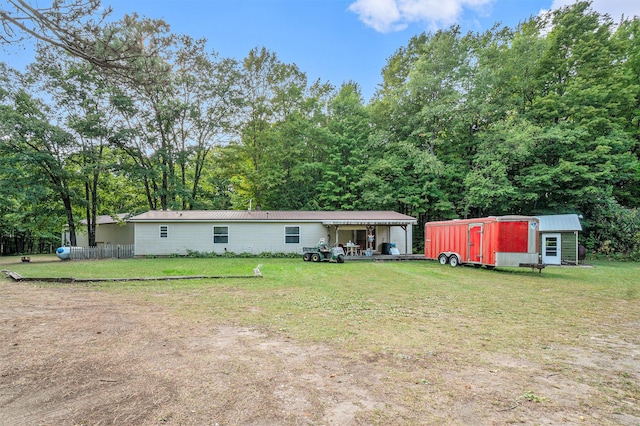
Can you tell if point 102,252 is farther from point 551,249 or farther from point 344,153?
point 551,249

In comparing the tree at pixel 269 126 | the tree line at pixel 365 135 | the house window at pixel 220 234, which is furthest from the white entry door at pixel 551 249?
the house window at pixel 220 234

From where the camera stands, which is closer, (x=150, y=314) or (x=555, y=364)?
(x=555, y=364)

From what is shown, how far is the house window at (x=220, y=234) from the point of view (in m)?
19.5

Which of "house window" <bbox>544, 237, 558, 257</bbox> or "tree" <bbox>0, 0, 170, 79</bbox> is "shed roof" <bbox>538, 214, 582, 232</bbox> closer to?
"house window" <bbox>544, 237, 558, 257</bbox>

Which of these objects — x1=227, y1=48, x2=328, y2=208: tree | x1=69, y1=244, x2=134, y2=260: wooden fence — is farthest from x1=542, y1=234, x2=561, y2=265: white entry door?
x1=69, y1=244, x2=134, y2=260: wooden fence

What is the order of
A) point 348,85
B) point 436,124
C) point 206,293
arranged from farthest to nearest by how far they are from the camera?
point 348,85
point 436,124
point 206,293

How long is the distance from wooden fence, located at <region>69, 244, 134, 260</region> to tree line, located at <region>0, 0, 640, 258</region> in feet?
12.9

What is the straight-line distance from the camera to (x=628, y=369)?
3.58 meters

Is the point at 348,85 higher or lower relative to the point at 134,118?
higher

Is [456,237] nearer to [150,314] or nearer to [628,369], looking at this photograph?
[628,369]

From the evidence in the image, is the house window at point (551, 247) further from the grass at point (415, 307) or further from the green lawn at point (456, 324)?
the green lawn at point (456, 324)

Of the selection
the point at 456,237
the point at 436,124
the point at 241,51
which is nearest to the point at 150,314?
the point at 456,237

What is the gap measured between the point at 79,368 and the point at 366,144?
23.8 meters

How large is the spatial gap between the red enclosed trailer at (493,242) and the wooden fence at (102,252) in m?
18.4
